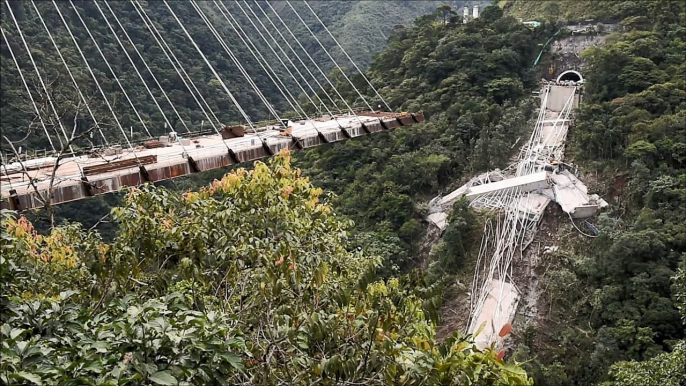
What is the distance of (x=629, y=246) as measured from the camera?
368 inches

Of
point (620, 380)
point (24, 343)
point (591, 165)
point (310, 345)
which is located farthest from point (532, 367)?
point (24, 343)

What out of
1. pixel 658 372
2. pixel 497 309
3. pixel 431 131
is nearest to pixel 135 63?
pixel 431 131

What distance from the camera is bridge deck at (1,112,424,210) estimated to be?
4250 mm

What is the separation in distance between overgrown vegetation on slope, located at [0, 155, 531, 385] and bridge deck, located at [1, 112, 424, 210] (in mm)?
857

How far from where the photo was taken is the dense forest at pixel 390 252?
179 centimetres

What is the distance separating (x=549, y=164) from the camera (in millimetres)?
12953

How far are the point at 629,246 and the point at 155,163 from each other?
25.4 ft

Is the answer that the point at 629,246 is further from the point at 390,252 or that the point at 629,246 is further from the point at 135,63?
the point at 135,63

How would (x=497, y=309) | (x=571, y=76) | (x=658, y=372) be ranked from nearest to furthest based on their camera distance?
(x=658, y=372) < (x=497, y=309) < (x=571, y=76)

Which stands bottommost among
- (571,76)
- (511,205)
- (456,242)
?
(456,242)

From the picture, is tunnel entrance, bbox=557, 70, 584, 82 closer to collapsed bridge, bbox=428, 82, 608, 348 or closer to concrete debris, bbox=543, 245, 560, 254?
collapsed bridge, bbox=428, 82, 608, 348

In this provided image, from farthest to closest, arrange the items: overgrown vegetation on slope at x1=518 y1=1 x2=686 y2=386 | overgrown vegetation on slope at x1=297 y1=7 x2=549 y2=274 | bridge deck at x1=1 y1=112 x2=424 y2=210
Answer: overgrown vegetation on slope at x1=297 y1=7 x2=549 y2=274 < overgrown vegetation on slope at x1=518 y1=1 x2=686 y2=386 < bridge deck at x1=1 y1=112 x2=424 y2=210

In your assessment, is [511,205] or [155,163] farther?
[511,205]

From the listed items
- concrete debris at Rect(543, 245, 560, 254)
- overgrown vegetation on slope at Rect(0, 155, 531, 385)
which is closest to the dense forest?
overgrown vegetation on slope at Rect(0, 155, 531, 385)
